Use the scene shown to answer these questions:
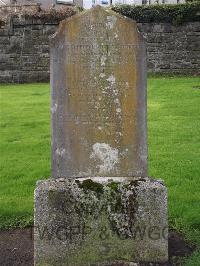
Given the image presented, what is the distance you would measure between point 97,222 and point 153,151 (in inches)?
155

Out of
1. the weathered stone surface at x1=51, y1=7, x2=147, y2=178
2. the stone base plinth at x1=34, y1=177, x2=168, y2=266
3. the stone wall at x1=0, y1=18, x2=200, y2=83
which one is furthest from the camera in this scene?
the stone wall at x1=0, y1=18, x2=200, y2=83

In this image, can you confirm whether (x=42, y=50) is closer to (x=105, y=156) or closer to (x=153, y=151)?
(x=153, y=151)

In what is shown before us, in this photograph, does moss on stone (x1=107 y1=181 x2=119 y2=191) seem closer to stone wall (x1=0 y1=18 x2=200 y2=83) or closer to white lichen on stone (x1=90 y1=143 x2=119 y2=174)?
white lichen on stone (x1=90 y1=143 x2=119 y2=174)

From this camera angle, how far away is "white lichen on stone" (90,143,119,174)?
486 centimetres

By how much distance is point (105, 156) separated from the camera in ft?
15.9

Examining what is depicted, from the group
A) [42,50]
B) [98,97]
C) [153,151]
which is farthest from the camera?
[42,50]

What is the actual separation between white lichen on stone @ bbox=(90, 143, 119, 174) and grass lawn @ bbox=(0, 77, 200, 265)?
1055 millimetres

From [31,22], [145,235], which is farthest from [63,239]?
[31,22]

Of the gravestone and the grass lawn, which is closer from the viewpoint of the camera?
the gravestone

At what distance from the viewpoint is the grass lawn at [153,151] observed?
607cm

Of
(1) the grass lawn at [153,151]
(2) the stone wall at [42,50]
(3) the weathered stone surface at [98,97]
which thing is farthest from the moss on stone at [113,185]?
(2) the stone wall at [42,50]

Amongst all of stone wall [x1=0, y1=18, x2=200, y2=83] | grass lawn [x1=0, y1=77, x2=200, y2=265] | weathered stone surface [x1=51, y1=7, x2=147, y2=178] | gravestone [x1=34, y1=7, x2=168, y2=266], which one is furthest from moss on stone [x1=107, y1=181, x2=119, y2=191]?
stone wall [x1=0, y1=18, x2=200, y2=83]

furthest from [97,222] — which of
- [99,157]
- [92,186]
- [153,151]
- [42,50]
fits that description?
[42,50]

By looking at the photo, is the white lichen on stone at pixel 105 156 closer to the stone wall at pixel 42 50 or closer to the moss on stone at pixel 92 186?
the moss on stone at pixel 92 186
